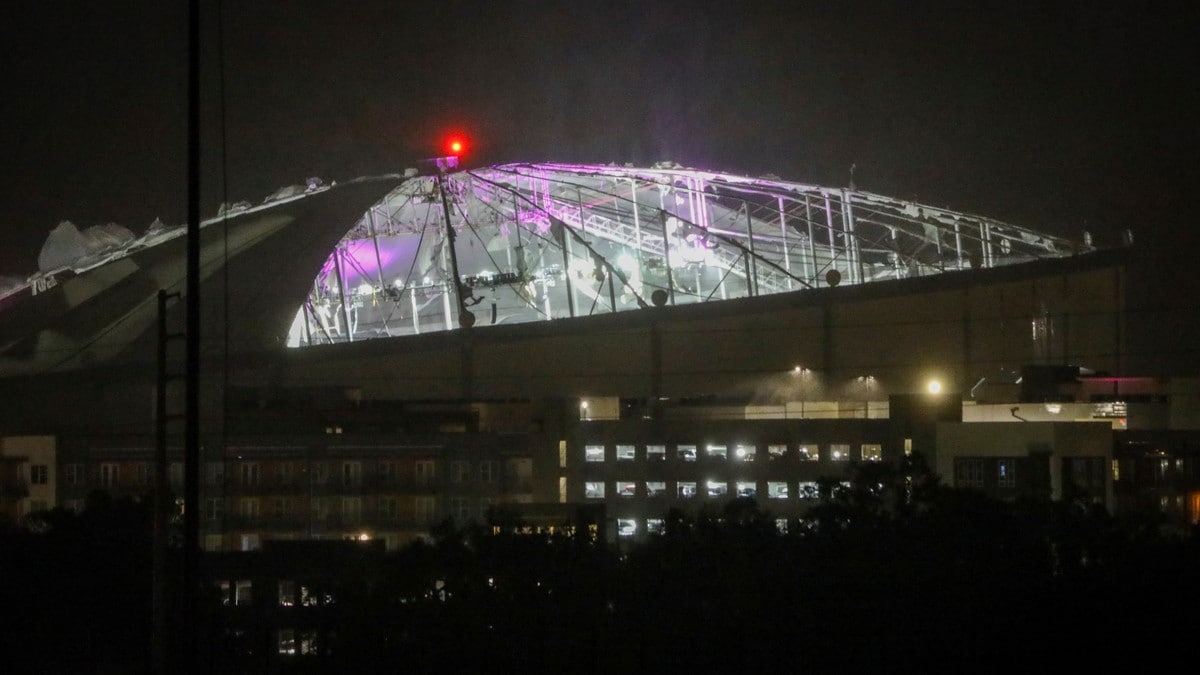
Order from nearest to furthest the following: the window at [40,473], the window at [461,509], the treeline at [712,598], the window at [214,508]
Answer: the treeline at [712,598] < the window at [214,508] < the window at [461,509] < the window at [40,473]

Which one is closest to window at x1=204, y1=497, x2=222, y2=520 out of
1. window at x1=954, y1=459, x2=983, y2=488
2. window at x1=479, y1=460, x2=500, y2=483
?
window at x1=479, y1=460, x2=500, y2=483

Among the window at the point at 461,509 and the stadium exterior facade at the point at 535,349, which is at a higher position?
the stadium exterior facade at the point at 535,349

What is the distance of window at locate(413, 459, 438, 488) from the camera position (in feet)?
78.6

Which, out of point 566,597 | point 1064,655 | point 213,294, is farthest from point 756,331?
point 1064,655

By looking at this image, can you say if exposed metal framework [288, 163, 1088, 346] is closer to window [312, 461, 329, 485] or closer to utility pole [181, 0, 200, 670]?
window [312, 461, 329, 485]

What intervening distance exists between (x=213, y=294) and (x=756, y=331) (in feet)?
33.3

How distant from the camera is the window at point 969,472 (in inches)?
984

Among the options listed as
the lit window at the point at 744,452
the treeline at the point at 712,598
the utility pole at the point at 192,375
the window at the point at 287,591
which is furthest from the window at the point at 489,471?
the utility pole at the point at 192,375

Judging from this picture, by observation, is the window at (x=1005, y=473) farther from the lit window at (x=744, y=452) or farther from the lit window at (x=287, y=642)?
the lit window at (x=287, y=642)

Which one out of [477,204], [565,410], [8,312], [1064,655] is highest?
[477,204]

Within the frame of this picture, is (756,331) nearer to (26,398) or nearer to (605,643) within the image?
(26,398)

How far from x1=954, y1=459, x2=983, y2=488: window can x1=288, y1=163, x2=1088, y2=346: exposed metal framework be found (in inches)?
172

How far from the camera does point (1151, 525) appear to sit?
15.2m

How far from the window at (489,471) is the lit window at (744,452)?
15.1 ft
